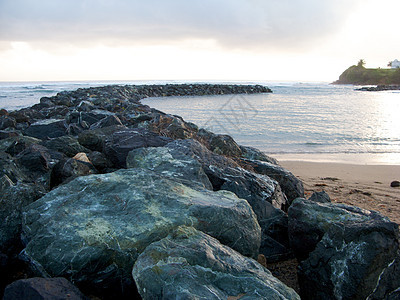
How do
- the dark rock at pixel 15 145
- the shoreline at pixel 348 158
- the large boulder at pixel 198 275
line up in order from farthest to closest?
1. the shoreline at pixel 348 158
2. the dark rock at pixel 15 145
3. the large boulder at pixel 198 275

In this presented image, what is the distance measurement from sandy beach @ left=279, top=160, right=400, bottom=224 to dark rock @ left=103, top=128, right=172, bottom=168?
2539 millimetres

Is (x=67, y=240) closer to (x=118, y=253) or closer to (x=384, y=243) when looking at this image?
(x=118, y=253)

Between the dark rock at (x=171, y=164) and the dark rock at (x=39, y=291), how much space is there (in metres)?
1.47

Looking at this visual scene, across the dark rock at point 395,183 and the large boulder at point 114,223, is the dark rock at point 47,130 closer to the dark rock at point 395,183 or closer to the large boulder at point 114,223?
the large boulder at point 114,223

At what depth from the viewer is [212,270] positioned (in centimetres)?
178

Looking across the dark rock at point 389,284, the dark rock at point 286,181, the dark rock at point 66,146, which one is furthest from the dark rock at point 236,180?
the dark rock at point 66,146

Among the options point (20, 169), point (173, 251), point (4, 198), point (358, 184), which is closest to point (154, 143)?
point (20, 169)

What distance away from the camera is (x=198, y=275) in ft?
5.62

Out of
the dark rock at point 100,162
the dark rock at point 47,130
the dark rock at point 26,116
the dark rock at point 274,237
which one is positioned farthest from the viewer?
the dark rock at point 26,116

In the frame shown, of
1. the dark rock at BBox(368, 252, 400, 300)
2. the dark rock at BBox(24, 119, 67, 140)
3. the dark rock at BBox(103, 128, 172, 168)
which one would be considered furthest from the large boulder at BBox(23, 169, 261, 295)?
the dark rock at BBox(24, 119, 67, 140)

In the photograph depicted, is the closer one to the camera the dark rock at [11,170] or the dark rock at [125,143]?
the dark rock at [11,170]

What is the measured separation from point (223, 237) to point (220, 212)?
18 centimetres

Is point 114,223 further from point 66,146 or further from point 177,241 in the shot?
point 66,146

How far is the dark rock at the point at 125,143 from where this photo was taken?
4.09 metres
